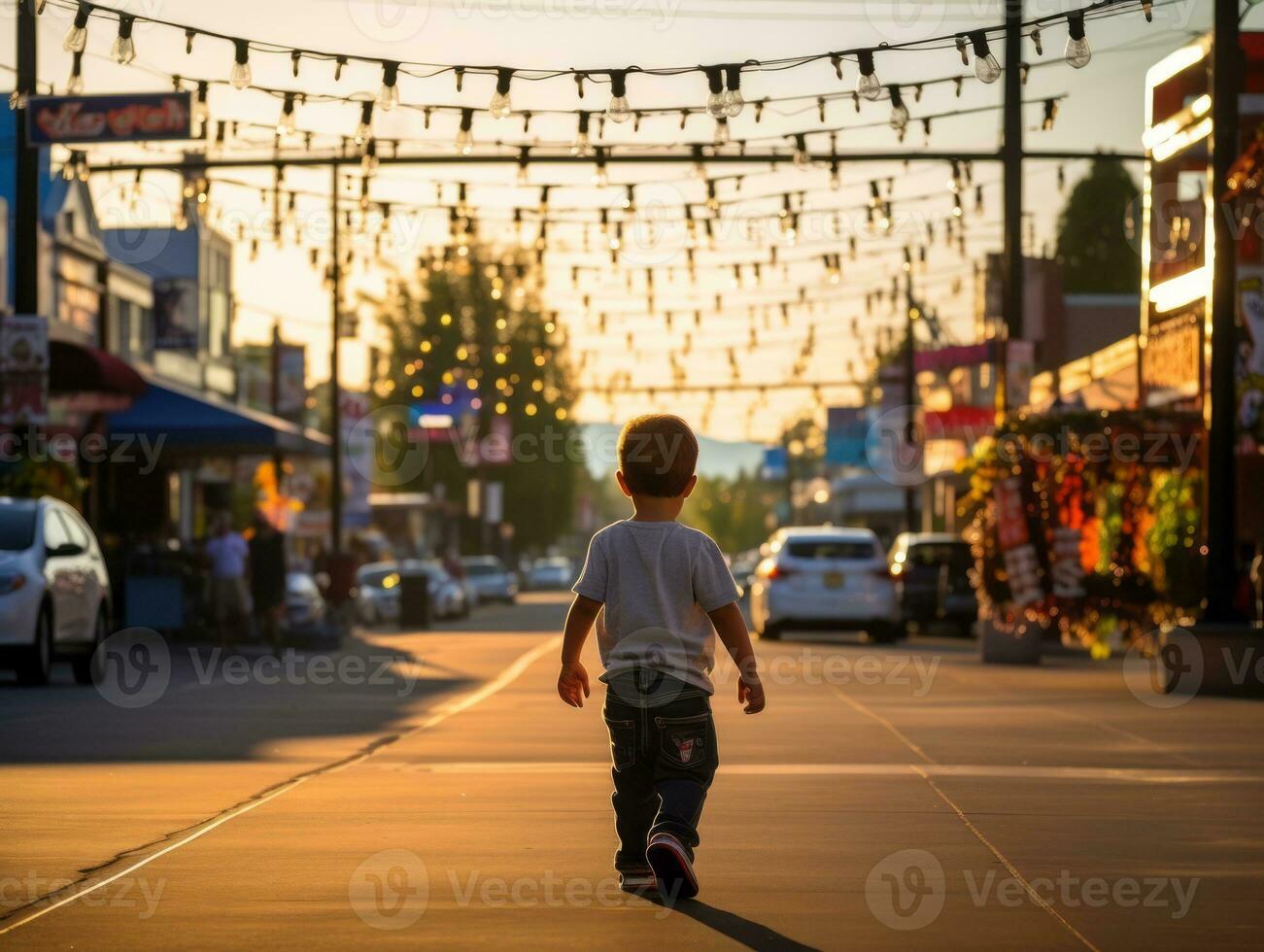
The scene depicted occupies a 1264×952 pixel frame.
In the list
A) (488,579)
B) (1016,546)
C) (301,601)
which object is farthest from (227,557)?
(488,579)

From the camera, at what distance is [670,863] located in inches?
300

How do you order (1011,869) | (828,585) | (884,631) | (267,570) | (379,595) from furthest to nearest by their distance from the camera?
(379,595)
(884,631)
(828,585)
(267,570)
(1011,869)

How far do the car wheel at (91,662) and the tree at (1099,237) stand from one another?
68.5 metres

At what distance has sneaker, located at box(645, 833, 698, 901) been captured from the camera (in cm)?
762

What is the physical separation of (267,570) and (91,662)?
23.1 feet

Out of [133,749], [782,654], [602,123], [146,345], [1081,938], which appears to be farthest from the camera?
[146,345]

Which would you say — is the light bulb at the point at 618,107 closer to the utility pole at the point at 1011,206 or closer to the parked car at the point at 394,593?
the utility pole at the point at 1011,206

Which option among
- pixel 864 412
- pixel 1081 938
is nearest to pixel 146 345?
pixel 1081 938

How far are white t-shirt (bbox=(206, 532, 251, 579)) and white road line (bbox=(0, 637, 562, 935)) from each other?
14.9ft

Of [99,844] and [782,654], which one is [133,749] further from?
[782,654]

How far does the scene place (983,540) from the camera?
2303cm

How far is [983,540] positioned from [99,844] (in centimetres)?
1484

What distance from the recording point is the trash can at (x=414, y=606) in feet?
142

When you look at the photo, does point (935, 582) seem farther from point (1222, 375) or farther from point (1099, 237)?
point (1099, 237)
